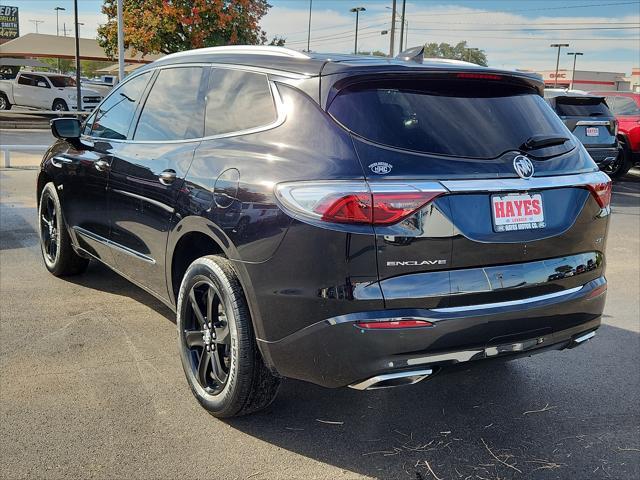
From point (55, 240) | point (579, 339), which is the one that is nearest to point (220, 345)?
point (579, 339)

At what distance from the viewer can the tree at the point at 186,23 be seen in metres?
26.9

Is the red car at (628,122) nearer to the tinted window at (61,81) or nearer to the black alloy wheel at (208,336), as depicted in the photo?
the black alloy wheel at (208,336)

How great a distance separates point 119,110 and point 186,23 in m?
24.2

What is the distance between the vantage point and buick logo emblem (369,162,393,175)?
2629mm

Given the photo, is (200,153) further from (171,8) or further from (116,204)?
(171,8)

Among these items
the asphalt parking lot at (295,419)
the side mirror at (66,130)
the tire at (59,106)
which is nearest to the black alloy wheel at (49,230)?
the side mirror at (66,130)

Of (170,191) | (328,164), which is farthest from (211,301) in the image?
(328,164)

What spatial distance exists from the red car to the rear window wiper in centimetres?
1212

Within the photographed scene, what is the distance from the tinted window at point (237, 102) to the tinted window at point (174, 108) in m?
0.11

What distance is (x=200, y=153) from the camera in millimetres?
3383

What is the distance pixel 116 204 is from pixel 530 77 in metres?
2.59

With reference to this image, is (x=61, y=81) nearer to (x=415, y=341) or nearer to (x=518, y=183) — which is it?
(x=518, y=183)

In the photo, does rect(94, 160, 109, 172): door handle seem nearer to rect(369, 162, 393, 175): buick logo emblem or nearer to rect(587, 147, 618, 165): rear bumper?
rect(369, 162, 393, 175): buick logo emblem

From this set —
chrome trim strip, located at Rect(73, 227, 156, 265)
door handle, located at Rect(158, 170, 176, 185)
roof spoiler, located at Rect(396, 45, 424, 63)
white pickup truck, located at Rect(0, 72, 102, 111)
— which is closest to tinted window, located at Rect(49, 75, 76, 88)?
white pickup truck, located at Rect(0, 72, 102, 111)
